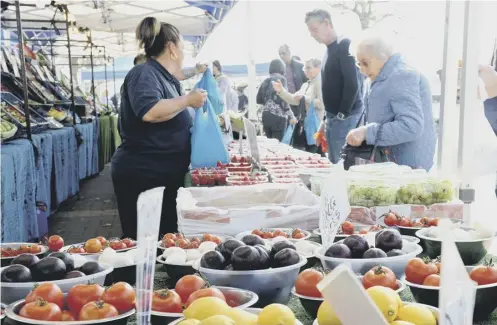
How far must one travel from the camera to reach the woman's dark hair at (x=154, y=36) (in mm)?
3520

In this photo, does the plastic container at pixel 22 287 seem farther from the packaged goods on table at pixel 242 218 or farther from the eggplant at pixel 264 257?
the packaged goods on table at pixel 242 218

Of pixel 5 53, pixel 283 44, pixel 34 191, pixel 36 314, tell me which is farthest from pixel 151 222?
pixel 283 44

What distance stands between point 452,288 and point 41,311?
0.85 metres

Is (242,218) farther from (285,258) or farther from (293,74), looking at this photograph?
(293,74)

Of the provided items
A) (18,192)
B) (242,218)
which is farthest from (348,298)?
(18,192)

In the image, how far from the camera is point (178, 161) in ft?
12.2

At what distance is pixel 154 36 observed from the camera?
3541 millimetres

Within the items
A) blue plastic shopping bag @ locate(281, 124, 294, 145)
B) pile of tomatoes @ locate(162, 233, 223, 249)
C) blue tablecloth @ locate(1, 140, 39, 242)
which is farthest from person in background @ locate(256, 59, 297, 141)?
pile of tomatoes @ locate(162, 233, 223, 249)

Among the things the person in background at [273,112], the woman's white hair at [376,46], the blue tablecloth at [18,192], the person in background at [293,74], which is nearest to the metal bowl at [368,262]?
the woman's white hair at [376,46]

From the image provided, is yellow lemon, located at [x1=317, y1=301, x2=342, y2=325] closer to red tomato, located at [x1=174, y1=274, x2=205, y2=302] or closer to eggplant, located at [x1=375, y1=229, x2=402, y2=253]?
red tomato, located at [x1=174, y1=274, x2=205, y2=302]

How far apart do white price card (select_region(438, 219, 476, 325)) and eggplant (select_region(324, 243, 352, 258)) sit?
799 mm

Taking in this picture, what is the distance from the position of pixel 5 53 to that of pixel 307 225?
4525mm

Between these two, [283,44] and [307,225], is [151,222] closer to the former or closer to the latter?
[307,225]

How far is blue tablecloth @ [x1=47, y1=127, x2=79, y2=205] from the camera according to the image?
6640mm
